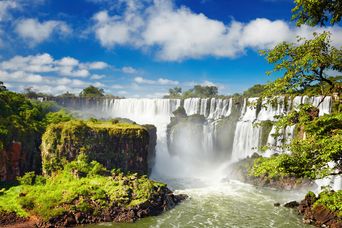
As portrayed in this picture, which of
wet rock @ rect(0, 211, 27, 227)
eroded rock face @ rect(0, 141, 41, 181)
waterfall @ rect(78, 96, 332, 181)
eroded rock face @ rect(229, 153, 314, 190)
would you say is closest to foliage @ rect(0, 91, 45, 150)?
eroded rock face @ rect(0, 141, 41, 181)

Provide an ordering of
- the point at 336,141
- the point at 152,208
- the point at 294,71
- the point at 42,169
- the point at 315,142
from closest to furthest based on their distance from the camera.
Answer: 1. the point at 336,141
2. the point at 315,142
3. the point at 294,71
4. the point at 152,208
5. the point at 42,169

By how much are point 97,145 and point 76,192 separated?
834cm

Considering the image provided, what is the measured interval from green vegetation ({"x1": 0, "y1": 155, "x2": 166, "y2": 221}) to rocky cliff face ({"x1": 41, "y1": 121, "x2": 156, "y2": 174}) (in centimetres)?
161

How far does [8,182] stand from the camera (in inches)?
1543

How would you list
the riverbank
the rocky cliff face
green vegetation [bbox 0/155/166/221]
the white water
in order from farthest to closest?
the white water
the rocky cliff face
green vegetation [bbox 0/155/166/221]
the riverbank

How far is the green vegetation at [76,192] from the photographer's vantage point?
33000mm

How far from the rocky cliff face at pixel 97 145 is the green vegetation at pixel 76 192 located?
161 centimetres

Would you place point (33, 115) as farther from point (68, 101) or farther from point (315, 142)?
point (315, 142)

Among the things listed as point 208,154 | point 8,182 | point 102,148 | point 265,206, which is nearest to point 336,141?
point 265,206

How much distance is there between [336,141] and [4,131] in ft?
123

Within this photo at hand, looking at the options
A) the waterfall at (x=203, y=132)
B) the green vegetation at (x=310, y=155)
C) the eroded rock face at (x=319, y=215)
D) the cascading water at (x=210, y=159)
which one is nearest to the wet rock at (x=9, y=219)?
the cascading water at (x=210, y=159)

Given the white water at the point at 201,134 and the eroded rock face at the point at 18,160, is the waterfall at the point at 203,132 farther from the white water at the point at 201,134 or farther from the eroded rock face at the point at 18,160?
the eroded rock face at the point at 18,160

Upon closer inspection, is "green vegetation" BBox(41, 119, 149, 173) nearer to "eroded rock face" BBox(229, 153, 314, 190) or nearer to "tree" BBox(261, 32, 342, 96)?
"eroded rock face" BBox(229, 153, 314, 190)

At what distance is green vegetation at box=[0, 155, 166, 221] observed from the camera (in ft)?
108
